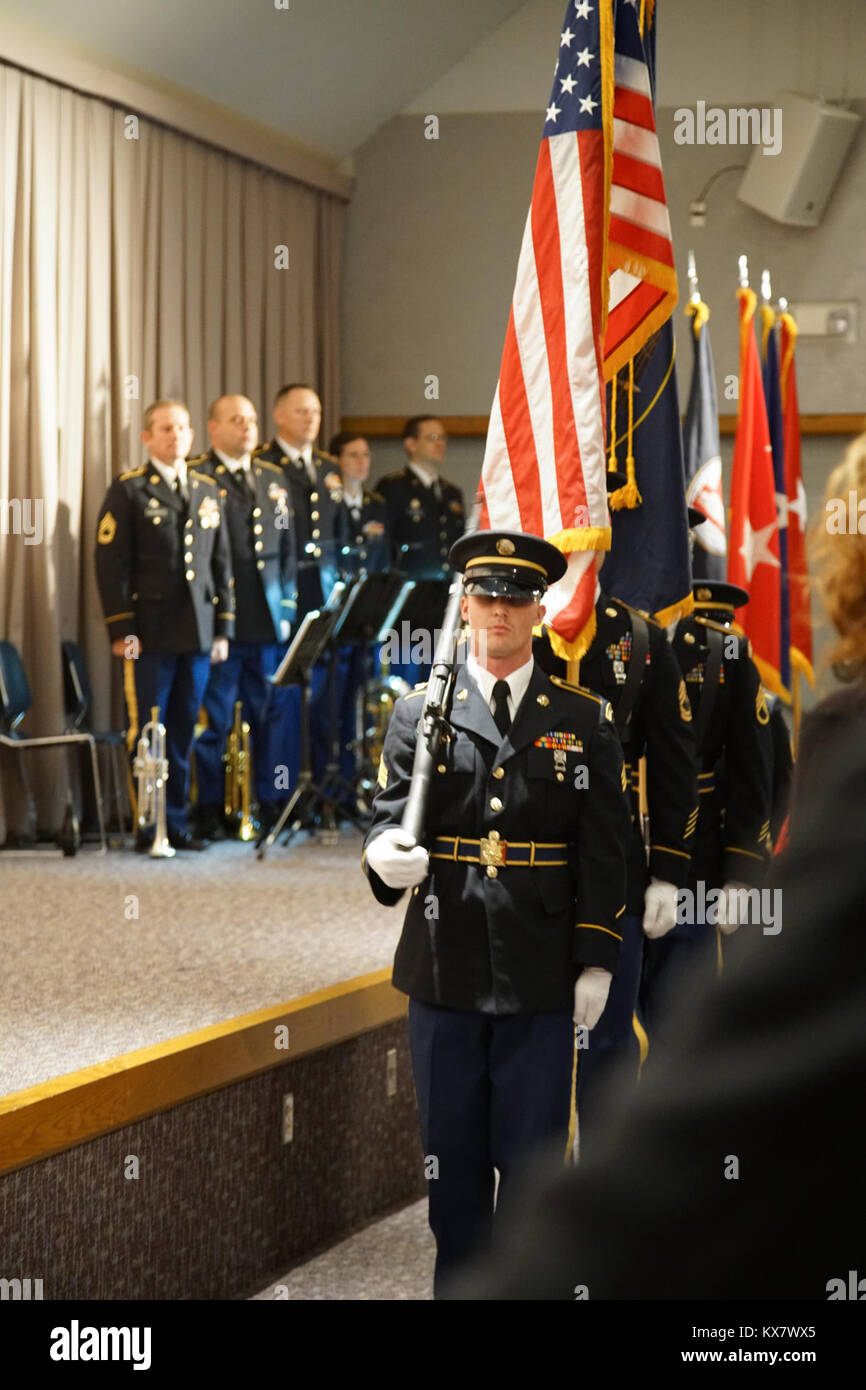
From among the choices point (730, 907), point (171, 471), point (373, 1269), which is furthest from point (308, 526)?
point (373, 1269)

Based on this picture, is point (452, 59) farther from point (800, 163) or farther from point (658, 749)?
point (658, 749)

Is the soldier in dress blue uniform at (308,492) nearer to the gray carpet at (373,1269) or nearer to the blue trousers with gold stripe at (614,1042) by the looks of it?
the gray carpet at (373,1269)

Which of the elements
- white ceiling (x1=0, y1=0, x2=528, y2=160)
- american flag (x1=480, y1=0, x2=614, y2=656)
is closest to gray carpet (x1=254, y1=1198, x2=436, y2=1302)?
american flag (x1=480, y1=0, x2=614, y2=656)

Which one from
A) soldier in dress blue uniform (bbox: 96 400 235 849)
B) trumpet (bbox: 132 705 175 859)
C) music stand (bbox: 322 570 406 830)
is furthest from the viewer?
soldier in dress blue uniform (bbox: 96 400 235 849)

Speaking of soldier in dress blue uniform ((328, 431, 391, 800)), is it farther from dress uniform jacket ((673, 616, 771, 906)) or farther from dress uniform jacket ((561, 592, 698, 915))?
dress uniform jacket ((561, 592, 698, 915))

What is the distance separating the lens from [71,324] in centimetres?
720

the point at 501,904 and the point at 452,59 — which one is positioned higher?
the point at 452,59

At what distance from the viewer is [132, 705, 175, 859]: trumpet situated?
6.20m

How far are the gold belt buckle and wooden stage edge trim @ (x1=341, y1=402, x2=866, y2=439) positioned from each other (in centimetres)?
719

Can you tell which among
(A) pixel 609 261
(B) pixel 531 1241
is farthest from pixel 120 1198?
(B) pixel 531 1241

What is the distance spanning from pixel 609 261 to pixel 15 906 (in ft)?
9.06

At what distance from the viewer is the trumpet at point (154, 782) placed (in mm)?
6203

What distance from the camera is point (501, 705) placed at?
2684 millimetres

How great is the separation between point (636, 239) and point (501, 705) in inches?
53.2
